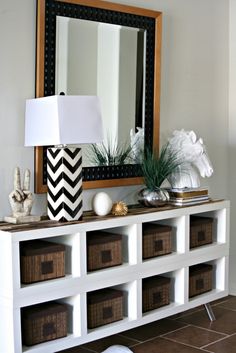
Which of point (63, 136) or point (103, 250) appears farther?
point (103, 250)

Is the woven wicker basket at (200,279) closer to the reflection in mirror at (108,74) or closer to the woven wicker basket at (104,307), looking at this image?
the woven wicker basket at (104,307)

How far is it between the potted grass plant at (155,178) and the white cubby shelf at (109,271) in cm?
6

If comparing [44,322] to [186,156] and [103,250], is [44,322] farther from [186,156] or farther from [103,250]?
[186,156]

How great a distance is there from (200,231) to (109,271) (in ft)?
2.52

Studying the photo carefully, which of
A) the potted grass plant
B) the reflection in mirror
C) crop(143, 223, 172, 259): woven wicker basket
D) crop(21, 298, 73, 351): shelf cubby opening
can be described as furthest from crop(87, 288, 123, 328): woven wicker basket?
the reflection in mirror

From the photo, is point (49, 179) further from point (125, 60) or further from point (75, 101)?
point (125, 60)

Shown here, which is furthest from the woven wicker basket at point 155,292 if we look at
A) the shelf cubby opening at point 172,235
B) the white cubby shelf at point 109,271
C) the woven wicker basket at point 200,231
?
Answer: the woven wicker basket at point 200,231

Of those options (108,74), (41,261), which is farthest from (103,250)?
(108,74)

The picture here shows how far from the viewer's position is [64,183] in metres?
2.79

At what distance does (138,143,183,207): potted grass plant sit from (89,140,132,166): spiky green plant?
0.37ft

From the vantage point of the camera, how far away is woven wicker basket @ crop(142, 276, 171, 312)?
3207 mm

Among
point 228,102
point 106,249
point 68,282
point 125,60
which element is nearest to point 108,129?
Result: point 125,60

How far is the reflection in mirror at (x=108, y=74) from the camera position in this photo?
3062mm

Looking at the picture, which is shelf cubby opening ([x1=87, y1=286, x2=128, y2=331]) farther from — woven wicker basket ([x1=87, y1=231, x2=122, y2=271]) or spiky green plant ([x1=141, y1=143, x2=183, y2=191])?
spiky green plant ([x1=141, y1=143, x2=183, y2=191])
